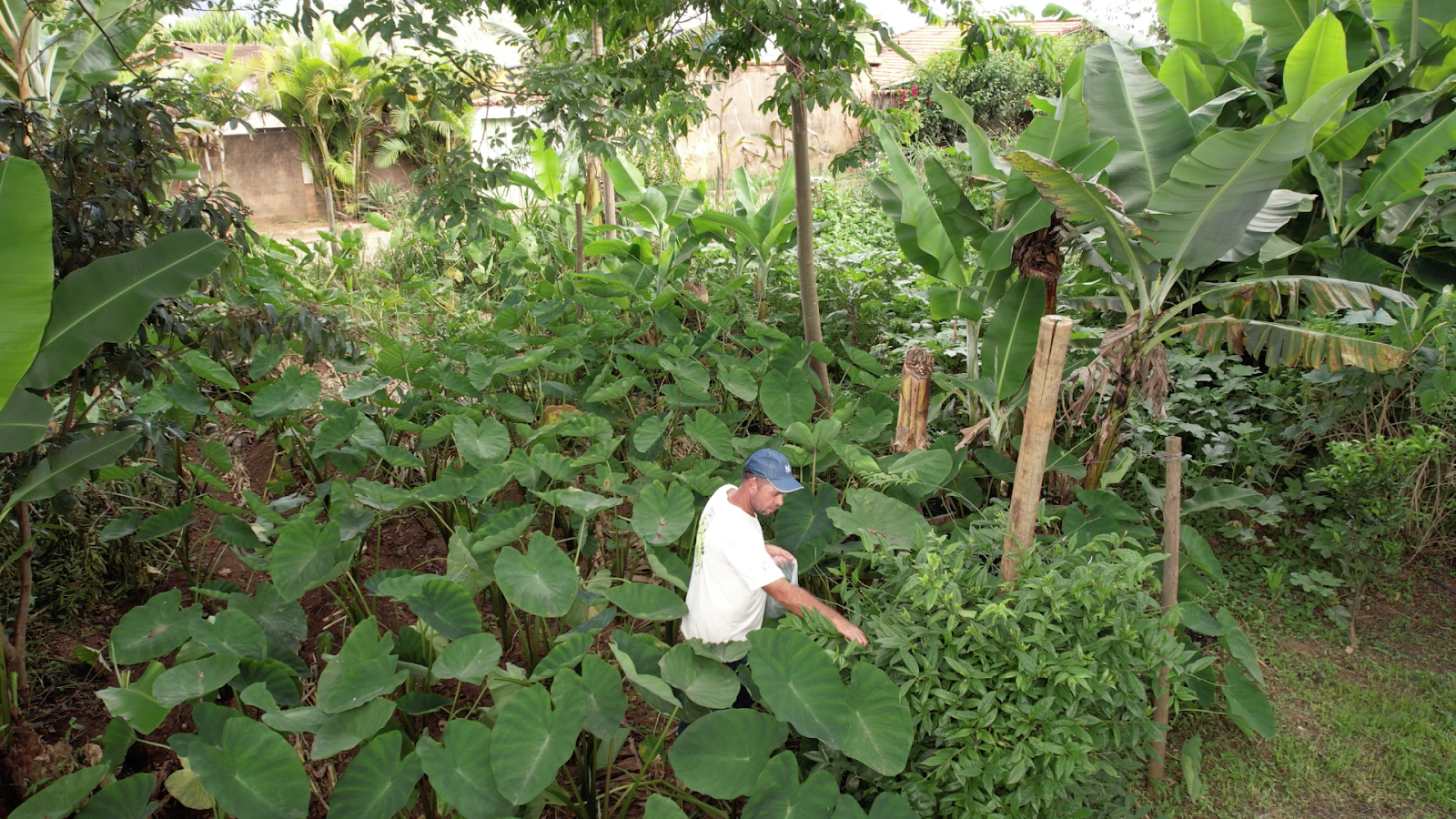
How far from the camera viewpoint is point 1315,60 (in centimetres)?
328

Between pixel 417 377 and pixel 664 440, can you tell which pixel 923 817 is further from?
pixel 417 377

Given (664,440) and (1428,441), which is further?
(664,440)

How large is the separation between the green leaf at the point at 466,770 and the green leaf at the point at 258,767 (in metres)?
0.27

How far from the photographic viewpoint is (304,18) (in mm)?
2682

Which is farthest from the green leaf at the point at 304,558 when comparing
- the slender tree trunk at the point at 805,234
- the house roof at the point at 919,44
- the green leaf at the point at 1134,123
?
the house roof at the point at 919,44

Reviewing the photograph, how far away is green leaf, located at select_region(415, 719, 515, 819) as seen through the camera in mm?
1801

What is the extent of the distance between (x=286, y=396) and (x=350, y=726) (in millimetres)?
1536

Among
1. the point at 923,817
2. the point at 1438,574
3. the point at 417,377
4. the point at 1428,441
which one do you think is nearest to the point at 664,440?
the point at 417,377

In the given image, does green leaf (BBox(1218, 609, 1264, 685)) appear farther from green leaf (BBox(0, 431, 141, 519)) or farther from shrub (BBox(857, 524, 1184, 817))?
green leaf (BBox(0, 431, 141, 519))

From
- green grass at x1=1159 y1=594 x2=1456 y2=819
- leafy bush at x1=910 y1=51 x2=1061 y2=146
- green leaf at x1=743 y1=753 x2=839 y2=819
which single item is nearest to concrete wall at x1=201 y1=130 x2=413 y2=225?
leafy bush at x1=910 y1=51 x2=1061 y2=146

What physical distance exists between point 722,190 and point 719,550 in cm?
665

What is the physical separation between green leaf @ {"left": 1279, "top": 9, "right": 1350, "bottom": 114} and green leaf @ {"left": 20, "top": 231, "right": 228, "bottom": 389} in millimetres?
3754

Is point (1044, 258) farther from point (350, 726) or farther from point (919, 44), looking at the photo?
point (919, 44)

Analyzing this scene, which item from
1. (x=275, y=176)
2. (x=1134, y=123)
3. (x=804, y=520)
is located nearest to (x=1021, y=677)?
(x=804, y=520)
